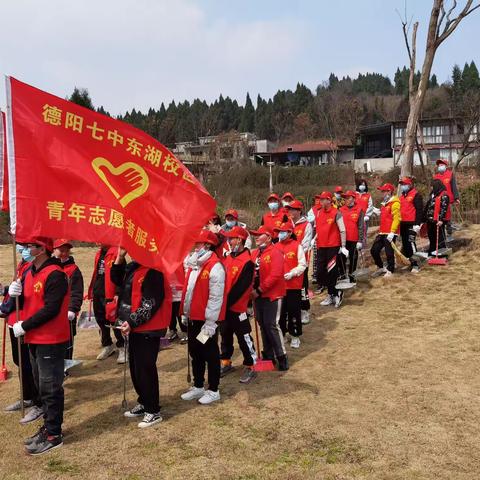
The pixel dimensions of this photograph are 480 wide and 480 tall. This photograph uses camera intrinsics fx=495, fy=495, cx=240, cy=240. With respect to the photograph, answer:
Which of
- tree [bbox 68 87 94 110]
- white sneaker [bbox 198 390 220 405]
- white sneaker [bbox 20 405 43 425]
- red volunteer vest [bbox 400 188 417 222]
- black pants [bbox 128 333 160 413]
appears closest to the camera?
black pants [bbox 128 333 160 413]

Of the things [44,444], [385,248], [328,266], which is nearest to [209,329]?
[44,444]

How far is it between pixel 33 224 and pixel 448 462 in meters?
4.36

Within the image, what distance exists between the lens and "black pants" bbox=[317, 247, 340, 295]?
9.60 m

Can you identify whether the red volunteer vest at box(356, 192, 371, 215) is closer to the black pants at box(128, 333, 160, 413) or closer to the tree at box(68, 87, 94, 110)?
the black pants at box(128, 333, 160, 413)

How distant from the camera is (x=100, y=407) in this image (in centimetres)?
584

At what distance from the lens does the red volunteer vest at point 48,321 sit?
4738 mm

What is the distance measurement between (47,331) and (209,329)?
1.67 meters

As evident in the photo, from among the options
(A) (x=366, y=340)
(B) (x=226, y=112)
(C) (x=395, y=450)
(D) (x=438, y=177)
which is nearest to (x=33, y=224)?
(C) (x=395, y=450)

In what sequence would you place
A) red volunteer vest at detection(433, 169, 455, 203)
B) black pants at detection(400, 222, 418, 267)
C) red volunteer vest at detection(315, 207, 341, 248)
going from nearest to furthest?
red volunteer vest at detection(315, 207, 341, 248)
black pants at detection(400, 222, 418, 267)
red volunteer vest at detection(433, 169, 455, 203)

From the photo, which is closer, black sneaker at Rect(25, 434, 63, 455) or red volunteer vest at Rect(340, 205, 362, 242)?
black sneaker at Rect(25, 434, 63, 455)

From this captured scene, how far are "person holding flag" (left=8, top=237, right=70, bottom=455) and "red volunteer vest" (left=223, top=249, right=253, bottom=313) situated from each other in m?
2.11

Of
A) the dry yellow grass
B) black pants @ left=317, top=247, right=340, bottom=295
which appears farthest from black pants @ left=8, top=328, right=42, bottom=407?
black pants @ left=317, top=247, right=340, bottom=295

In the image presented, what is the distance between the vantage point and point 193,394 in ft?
19.5

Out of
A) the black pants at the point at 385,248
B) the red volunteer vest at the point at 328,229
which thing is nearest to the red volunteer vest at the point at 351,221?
the black pants at the point at 385,248
